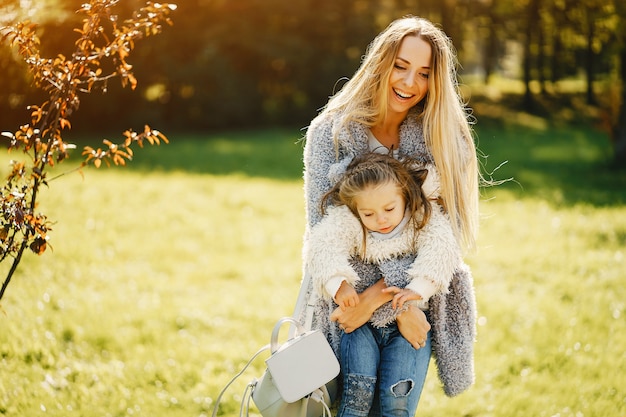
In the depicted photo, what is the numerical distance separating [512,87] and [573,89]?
2.88m

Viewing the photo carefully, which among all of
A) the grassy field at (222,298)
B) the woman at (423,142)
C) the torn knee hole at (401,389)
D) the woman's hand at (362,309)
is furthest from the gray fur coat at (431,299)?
the grassy field at (222,298)

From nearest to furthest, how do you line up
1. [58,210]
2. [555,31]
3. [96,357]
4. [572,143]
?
[96,357] → [58,210] → [572,143] → [555,31]

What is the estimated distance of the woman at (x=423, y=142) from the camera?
10.3ft

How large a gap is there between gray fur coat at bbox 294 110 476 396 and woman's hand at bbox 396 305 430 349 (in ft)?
0.66

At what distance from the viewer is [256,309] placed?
6.36m

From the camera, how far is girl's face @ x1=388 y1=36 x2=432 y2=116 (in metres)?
3.17

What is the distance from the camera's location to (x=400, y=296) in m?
2.88

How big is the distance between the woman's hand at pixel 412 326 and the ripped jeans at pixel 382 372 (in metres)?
0.04

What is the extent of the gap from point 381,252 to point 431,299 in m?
0.34

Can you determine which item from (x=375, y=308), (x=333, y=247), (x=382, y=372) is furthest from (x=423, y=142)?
(x=382, y=372)

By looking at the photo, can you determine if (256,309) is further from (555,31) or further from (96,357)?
(555,31)

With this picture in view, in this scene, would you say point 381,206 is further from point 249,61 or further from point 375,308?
point 249,61

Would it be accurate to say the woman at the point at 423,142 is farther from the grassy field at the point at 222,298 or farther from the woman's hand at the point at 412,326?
the grassy field at the point at 222,298

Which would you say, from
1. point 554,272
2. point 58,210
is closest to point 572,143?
point 554,272
